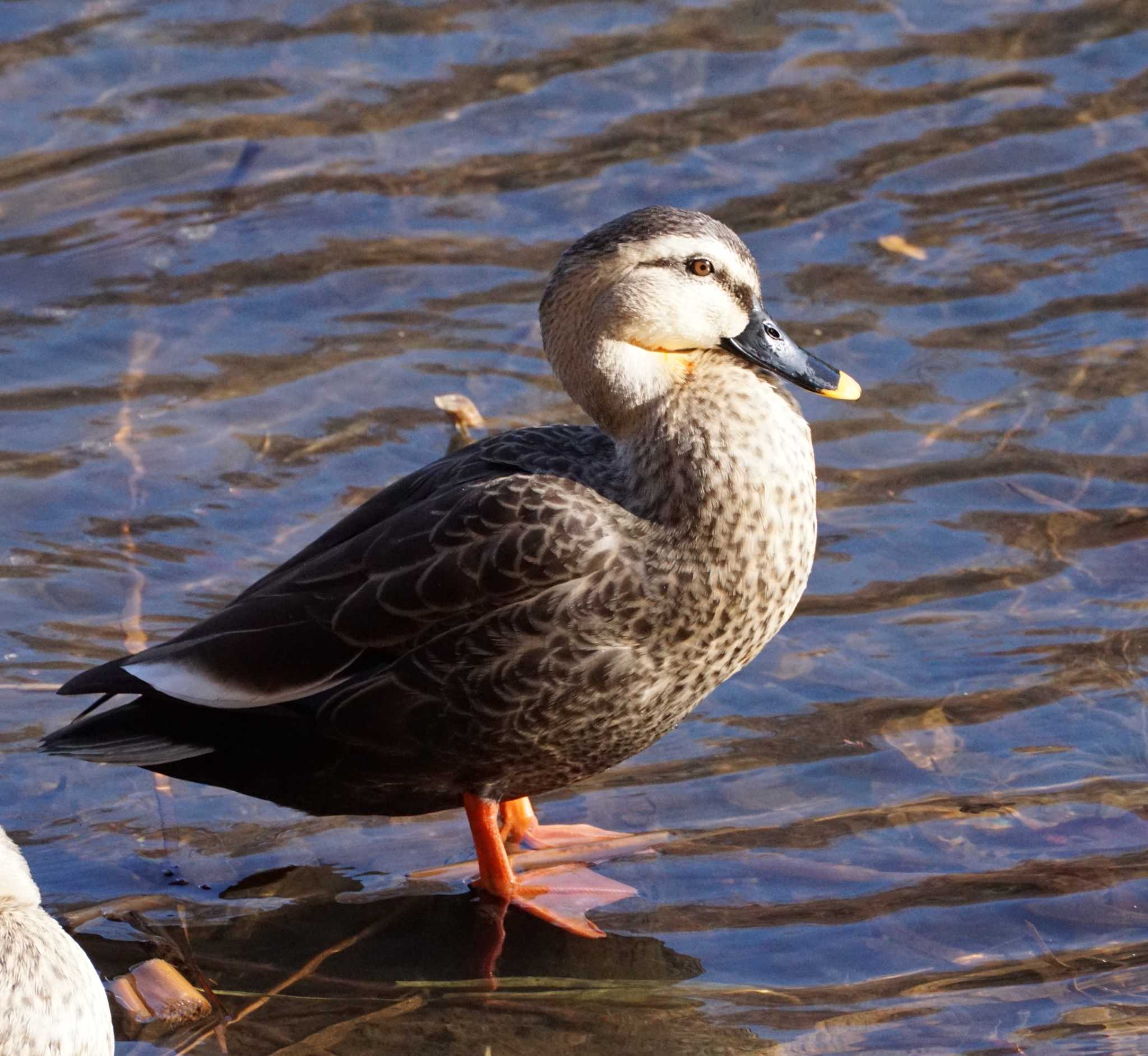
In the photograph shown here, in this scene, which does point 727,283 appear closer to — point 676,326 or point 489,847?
point 676,326

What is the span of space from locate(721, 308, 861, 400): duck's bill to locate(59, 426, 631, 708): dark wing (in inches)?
15.5

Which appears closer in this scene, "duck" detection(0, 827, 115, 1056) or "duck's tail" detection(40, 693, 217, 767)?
"duck" detection(0, 827, 115, 1056)

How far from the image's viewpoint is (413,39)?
822 centimetres

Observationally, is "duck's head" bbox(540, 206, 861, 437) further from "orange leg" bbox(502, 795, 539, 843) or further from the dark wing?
"orange leg" bbox(502, 795, 539, 843)

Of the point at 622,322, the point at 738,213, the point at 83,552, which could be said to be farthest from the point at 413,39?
the point at 622,322

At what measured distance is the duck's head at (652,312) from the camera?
421 cm

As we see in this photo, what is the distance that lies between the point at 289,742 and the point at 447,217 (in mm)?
3415

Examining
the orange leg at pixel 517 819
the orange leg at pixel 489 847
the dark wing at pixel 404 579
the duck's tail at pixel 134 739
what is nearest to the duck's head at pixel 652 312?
the dark wing at pixel 404 579

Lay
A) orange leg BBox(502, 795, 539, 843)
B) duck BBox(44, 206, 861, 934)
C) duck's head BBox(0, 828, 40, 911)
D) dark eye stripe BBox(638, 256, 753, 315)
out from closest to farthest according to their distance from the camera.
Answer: duck's head BBox(0, 828, 40, 911), duck BBox(44, 206, 861, 934), dark eye stripe BBox(638, 256, 753, 315), orange leg BBox(502, 795, 539, 843)

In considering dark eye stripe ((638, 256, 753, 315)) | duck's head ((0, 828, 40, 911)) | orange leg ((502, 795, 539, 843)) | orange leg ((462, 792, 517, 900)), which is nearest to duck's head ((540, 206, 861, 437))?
dark eye stripe ((638, 256, 753, 315))

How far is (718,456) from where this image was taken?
13.4ft

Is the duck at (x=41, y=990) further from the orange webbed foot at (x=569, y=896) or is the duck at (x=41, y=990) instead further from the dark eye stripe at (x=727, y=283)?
the dark eye stripe at (x=727, y=283)

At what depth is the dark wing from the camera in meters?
4.07

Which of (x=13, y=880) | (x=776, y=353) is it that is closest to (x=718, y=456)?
(x=776, y=353)
